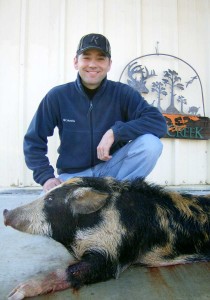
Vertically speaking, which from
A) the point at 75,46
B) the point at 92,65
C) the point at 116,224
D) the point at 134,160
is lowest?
the point at 116,224

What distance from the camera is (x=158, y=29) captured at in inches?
221

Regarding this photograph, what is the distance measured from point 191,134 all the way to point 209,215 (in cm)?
312

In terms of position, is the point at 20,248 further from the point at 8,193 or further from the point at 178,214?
the point at 8,193

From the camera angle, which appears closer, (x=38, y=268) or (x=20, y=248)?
(x=38, y=268)

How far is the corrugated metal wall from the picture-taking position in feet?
17.0

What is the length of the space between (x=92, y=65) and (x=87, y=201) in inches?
65.7

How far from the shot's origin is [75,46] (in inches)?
212

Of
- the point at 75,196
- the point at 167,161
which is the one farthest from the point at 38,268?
the point at 167,161

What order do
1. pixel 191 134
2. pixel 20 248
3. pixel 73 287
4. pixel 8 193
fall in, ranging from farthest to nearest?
pixel 191 134, pixel 8 193, pixel 20 248, pixel 73 287

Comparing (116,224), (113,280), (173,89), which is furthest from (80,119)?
(173,89)

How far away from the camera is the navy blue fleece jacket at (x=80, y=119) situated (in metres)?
3.36

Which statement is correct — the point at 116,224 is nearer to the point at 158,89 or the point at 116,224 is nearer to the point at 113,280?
the point at 113,280

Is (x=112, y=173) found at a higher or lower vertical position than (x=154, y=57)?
lower

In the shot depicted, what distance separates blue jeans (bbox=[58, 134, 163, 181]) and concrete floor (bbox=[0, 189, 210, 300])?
97 cm
